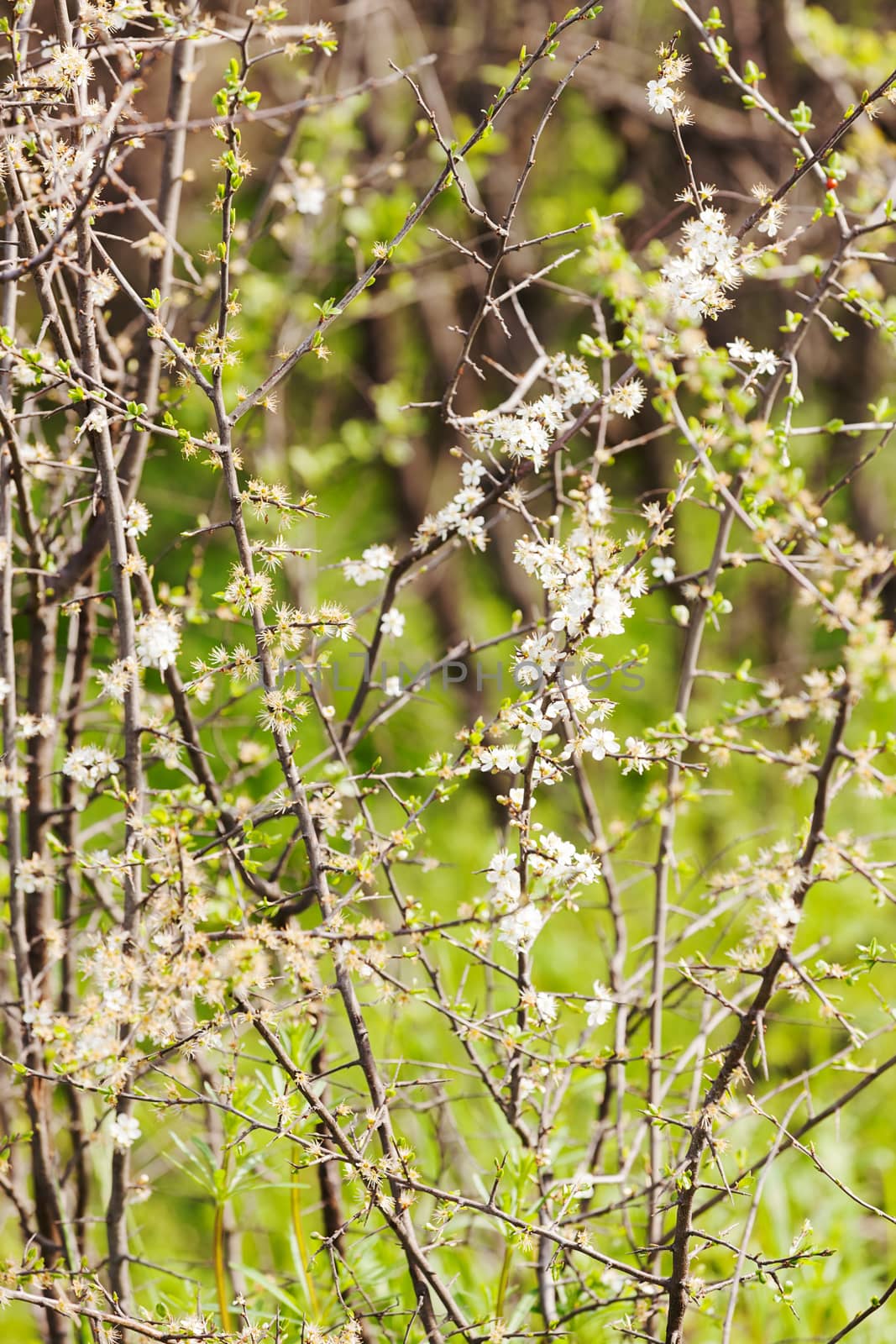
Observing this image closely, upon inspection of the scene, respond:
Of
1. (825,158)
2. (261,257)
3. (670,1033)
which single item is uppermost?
(261,257)

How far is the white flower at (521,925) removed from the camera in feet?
4.47

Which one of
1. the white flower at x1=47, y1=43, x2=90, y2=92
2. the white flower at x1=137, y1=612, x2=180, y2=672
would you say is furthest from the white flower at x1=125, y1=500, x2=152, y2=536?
the white flower at x1=47, y1=43, x2=90, y2=92

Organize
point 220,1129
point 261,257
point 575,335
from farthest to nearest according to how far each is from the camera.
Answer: point 575,335, point 261,257, point 220,1129

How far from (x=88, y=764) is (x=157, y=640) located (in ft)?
0.91

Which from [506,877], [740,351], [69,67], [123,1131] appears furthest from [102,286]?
[123,1131]

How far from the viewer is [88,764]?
5.09 feet

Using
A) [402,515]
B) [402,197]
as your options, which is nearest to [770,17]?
[402,197]

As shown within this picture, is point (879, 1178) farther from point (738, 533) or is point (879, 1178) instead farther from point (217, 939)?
point (738, 533)

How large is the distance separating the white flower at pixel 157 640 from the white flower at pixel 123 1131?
669 mm

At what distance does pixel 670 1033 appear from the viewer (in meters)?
3.40

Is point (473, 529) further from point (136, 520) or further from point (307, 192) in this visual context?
point (307, 192)

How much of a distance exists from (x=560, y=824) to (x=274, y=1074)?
9.30 feet

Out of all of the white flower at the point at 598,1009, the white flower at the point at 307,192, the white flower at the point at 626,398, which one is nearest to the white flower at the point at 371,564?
the white flower at the point at 626,398

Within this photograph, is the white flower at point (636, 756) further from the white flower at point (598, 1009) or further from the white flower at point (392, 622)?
the white flower at point (392, 622)
